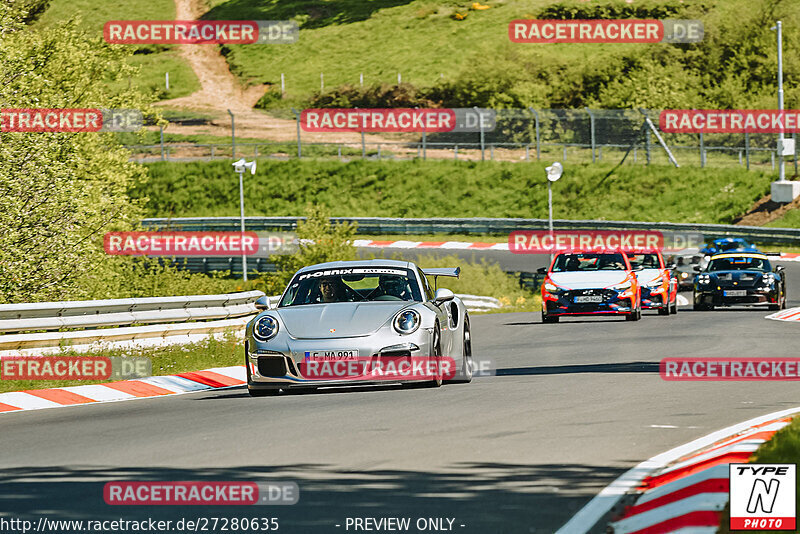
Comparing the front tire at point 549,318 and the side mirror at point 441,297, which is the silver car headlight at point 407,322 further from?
the front tire at point 549,318

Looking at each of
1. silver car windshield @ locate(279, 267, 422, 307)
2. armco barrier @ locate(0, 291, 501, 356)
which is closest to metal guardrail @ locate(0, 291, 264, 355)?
armco barrier @ locate(0, 291, 501, 356)

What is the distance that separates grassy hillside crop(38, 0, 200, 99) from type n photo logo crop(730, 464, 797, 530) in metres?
78.7

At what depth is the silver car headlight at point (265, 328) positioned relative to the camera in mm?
12984

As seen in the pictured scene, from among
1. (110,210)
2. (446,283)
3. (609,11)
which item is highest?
(609,11)

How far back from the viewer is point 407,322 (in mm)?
13008

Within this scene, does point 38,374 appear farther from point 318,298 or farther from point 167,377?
point 318,298

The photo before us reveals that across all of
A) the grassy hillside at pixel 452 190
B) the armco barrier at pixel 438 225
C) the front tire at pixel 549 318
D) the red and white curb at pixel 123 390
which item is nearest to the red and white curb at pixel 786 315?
the front tire at pixel 549 318

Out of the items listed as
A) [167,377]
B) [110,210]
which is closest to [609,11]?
[110,210]

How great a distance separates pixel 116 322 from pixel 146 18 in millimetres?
93235

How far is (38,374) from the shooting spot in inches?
637

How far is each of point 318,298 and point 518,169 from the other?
46668mm

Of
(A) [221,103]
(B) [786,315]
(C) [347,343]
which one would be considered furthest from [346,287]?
(A) [221,103]

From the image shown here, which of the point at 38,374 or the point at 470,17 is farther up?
the point at 470,17

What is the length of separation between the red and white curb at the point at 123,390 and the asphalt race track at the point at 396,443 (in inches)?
26.9
